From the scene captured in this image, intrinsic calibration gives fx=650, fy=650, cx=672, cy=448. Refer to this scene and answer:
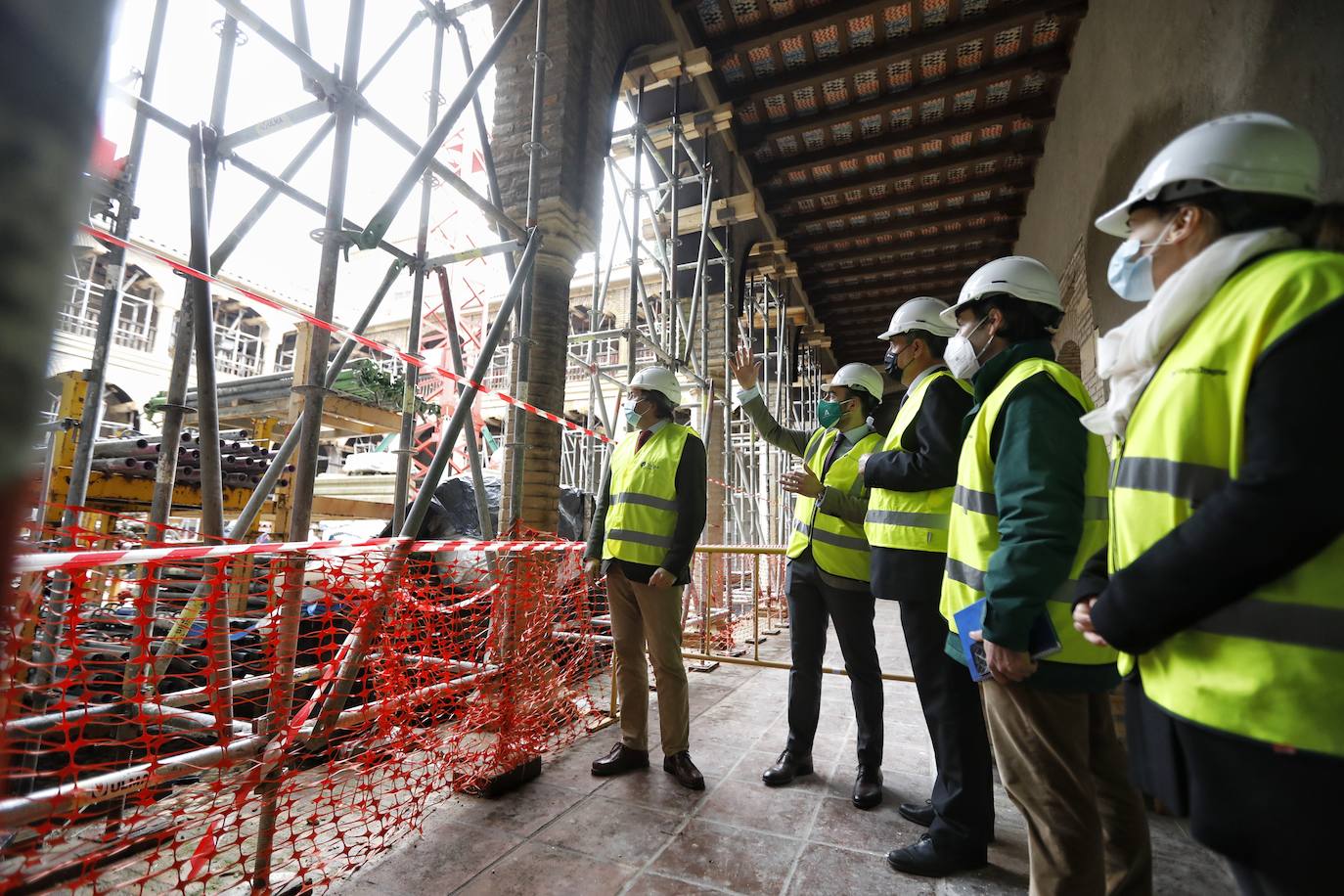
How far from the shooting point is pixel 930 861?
256 cm

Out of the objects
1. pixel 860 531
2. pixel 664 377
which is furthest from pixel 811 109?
pixel 860 531

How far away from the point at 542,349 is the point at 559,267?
722 millimetres

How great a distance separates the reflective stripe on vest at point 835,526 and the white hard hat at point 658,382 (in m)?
0.93

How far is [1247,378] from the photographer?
1212 millimetres

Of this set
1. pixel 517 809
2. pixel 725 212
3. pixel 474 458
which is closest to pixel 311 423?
pixel 474 458

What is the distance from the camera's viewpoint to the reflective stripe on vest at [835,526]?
3434 mm

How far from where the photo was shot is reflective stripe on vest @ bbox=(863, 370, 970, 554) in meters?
2.79

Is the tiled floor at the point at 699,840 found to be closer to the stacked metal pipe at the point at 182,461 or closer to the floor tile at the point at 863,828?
the floor tile at the point at 863,828

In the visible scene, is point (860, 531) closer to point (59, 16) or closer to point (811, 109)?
point (59, 16)

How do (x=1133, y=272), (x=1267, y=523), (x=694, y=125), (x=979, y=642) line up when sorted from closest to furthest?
(x=1267, y=523)
(x=1133, y=272)
(x=979, y=642)
(x=694, y=125)

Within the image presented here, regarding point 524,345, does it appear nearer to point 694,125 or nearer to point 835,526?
point 835,526

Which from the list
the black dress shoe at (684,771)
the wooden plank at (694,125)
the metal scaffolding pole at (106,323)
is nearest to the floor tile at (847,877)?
the black dress shoe at (684,771)

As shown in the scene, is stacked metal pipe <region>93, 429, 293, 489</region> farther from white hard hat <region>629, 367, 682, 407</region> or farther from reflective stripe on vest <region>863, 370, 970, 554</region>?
reflective stripe on vest <region>863, 370, 970, 554</region>

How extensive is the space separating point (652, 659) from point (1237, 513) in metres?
2.83
